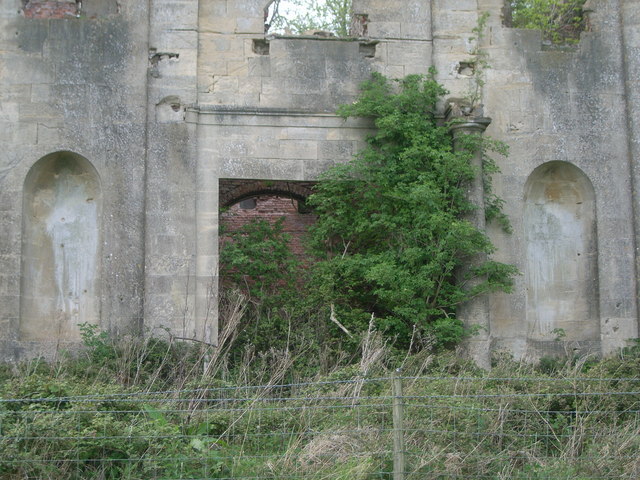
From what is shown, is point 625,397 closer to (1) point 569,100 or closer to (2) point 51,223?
(1) point 569,100

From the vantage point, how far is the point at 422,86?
51.2ft

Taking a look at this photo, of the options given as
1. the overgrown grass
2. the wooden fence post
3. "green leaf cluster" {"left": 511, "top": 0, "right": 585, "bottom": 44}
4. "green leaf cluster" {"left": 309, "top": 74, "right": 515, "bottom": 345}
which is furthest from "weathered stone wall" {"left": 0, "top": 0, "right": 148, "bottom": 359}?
"green leaf cluster" {"left": 511, "top": 0, "right": 585, "bottom": 44}

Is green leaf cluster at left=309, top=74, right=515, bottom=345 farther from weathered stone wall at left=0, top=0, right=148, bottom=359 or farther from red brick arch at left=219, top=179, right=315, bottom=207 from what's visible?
red brick arch at left=219, top=179, right=315, bottom=207

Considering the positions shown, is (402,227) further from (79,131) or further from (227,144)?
(79,131)

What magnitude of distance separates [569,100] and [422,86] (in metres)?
2.35

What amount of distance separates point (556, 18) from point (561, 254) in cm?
548

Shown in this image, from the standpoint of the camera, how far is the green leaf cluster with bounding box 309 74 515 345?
48.0 feet

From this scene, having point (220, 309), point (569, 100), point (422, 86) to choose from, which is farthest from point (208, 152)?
point (569, 100)

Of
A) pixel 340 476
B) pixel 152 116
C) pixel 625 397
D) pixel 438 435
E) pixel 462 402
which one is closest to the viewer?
pixel 340 476

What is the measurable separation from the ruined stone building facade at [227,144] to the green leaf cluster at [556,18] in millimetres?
1337

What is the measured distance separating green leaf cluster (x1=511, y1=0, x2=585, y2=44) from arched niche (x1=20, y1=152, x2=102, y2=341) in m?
8.10

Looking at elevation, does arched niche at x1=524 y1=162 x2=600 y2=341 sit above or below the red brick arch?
below

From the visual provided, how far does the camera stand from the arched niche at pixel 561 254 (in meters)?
15.9

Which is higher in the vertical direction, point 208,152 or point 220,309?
point 208,152
